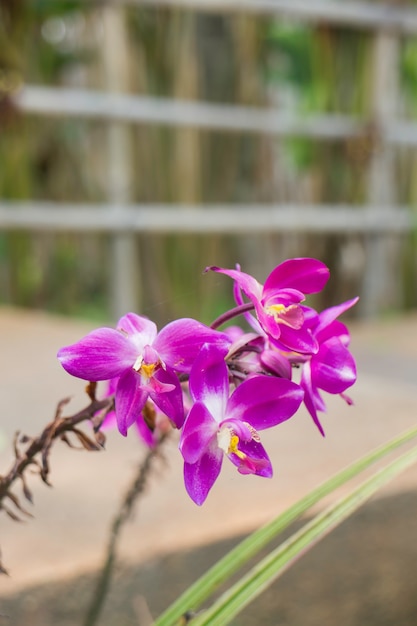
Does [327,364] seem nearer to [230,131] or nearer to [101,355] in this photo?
[101,355]

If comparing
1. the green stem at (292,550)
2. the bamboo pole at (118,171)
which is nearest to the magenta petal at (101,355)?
the green stem at (292,550)

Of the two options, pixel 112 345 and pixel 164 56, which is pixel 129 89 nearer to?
pixel 164 56

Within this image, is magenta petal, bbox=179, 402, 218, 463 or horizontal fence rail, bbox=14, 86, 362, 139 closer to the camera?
magenta petal, bbox=179, 402, 218, 463

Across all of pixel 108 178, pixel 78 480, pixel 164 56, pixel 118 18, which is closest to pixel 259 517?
pixel 78 480

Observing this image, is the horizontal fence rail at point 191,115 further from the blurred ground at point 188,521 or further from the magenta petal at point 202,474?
the magenta petal at point 202,474

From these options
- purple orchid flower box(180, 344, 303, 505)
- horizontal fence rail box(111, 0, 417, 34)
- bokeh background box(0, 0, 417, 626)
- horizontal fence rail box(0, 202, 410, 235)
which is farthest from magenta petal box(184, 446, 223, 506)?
horizontal fence rail box(111, 0, 417, 34)

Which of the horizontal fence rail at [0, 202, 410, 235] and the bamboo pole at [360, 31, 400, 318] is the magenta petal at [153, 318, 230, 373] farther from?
the bamboo pole at [360, 31, 400, 318]
